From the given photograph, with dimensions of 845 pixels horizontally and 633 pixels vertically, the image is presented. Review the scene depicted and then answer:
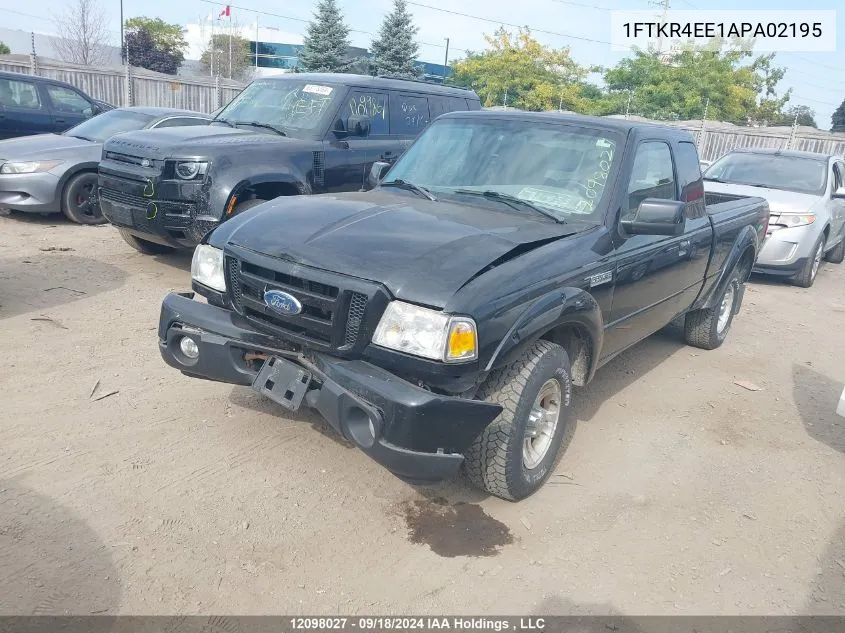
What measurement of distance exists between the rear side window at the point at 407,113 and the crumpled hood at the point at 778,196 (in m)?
3.87

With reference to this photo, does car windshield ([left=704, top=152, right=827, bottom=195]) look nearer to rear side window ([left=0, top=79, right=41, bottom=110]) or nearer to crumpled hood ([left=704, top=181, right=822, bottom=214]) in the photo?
crumpled hood ([left=704, top=181, right=822, bottom=214])

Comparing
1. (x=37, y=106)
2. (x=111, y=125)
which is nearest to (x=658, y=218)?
(x=111, y=125)

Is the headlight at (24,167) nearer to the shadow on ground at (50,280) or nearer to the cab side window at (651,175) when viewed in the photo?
the shadow on ground at (50,280)

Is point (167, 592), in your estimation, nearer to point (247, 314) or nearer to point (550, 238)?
point (247, 314)

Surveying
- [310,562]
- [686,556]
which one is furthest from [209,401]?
[686,556]

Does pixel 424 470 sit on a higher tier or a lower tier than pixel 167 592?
higher

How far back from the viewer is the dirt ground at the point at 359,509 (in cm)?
286

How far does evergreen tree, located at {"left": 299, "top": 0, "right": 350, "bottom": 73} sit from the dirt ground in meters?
34.7

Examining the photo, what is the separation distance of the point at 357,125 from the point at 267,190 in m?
1.30

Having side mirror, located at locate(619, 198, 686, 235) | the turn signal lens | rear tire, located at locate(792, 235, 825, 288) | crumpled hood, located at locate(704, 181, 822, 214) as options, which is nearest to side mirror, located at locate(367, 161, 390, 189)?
side mirror, located at locate(619, 198, 686, 235)

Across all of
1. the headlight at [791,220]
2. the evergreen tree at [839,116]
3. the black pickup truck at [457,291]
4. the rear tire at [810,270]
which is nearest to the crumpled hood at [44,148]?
the black pickup truck at [457,291]

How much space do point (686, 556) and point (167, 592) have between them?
2317 millimetres

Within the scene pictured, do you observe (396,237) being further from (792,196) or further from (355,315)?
(792,196)

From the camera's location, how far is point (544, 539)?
3309 millimetres
